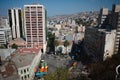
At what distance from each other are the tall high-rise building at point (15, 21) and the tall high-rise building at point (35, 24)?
2.79 meters

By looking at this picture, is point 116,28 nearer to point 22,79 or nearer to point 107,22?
point 107,22

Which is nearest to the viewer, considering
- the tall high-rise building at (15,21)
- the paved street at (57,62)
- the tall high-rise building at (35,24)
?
the paved street at (57,62)

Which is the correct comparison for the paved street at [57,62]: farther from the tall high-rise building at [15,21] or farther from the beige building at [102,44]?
the tall high-rise building at [15,21]

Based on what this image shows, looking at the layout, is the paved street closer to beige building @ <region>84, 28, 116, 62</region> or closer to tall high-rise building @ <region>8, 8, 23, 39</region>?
beige building @ <region>84, 28, 116, 62</region>

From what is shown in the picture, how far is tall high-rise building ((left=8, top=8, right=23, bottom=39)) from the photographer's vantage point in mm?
12289

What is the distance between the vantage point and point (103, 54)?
6.64 meters

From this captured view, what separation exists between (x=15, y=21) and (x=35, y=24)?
3388mm

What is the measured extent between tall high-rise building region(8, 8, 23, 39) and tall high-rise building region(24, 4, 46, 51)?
2790mm

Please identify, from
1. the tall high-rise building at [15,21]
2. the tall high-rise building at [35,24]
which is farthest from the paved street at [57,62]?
the tall high-rise building at [15,21]

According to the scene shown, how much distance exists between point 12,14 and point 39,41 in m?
4.28

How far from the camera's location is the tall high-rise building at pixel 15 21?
12289 millimetres

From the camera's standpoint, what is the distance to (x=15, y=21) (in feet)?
40.9

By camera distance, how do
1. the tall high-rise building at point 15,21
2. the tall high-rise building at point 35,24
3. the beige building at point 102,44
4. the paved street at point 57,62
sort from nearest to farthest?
the beige building at point 102,44, the paved street at point 57,62, the tall high-rise building at point 35,24, the tall high-rise building at point 15,21

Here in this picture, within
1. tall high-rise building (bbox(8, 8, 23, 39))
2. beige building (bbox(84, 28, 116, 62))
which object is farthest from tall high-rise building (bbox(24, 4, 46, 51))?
beige building (bbox(84, 28, 116, 62))
